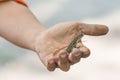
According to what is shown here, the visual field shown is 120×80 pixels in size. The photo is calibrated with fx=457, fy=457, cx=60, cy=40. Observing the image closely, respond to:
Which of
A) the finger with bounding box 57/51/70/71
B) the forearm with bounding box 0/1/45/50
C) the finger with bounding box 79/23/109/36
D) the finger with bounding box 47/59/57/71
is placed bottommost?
the forearm with bounding box 0/1/45/50

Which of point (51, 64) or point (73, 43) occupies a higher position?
point (73, 43)

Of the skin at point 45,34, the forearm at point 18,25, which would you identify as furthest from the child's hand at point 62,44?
the forearm at point 18,25

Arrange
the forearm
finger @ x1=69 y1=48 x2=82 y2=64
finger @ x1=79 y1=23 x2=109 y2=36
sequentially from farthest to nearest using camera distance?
the forearm < finger @ x1=79 y1=23 x2=109 y2=36 < finger @ x1=69 y1=48 x2=82 y2=64

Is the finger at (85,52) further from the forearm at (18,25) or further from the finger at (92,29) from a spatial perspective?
the forearm at (18,25)

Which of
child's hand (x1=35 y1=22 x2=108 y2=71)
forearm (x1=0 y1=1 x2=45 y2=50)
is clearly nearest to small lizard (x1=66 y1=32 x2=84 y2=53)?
child's hand (x1=35 y1=22 x2=108 y2=71)

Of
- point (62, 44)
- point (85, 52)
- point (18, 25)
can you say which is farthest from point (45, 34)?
point (85, 52)

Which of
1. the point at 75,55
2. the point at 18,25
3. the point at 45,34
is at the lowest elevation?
the point at 18,25

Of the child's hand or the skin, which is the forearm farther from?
the child's hand

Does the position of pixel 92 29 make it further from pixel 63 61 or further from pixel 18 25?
pixel 18 25

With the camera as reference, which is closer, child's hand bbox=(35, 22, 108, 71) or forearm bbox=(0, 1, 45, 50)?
child's hand bbox=(35, 22, 108, 71)
